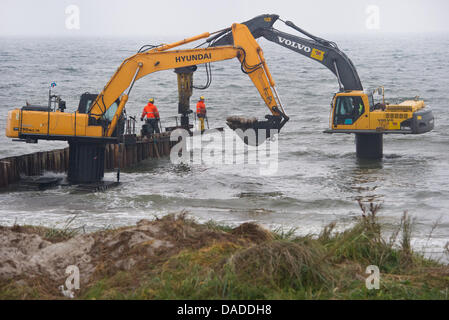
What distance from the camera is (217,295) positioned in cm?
805

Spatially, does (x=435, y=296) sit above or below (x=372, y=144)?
below

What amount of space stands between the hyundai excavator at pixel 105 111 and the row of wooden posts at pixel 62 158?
1010 mm

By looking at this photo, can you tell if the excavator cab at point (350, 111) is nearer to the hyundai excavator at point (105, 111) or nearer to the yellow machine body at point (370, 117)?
the yellow machine body at point (370, 117)

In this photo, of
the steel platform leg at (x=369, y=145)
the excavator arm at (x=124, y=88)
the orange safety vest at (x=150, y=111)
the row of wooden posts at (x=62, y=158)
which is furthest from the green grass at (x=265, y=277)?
the orange safety vest at (x=150, y=111)

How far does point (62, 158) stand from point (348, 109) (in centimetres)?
987

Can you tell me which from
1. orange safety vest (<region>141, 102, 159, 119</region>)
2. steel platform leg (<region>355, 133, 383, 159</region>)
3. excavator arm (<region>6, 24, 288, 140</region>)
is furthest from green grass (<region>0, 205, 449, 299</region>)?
orange safety vest (<region>141, 102, 159, 119</region>)

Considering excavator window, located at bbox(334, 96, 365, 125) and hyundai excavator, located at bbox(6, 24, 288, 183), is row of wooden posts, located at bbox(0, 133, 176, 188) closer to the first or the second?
hyundai excavator, located at bbox(6, 24, 288, 183)

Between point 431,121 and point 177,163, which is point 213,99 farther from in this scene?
point 431,121

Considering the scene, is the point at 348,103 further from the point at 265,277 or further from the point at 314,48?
the point at 265,277

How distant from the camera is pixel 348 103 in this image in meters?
22.3

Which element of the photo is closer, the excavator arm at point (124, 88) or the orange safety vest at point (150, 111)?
the excavator arm at point (124, 88)

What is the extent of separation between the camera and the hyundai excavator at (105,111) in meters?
19.2
